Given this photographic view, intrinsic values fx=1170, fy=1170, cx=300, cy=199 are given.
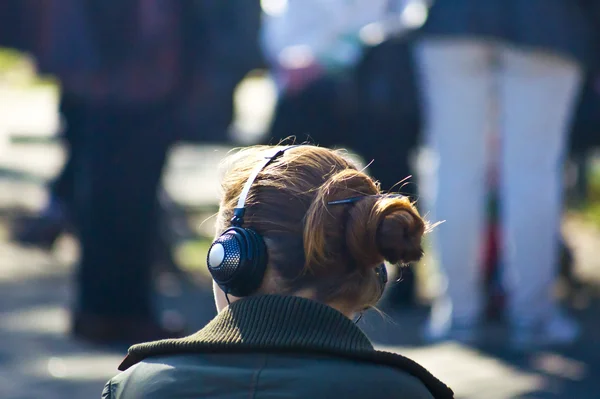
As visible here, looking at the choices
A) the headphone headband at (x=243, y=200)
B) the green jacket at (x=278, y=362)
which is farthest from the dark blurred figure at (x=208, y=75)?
the green jacket at (x=278, y=362)

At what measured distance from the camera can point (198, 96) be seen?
4586 millimetres

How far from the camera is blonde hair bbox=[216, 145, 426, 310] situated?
1.59 m

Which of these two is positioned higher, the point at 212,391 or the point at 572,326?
the point at 212,391

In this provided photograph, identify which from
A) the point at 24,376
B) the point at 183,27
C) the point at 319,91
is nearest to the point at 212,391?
the point at 24,376

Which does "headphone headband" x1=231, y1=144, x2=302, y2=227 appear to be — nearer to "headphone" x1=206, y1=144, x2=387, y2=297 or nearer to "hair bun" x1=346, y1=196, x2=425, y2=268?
"headphone" x1=206, y1=144, x2=387, y2=297

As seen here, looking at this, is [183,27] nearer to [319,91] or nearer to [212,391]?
[319,91]

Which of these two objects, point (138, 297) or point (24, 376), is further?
point (138, 297)

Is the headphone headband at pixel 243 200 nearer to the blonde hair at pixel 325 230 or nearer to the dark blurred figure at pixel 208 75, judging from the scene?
the blonde hair at pixel 325 230

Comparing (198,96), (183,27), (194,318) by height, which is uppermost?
(183,27)

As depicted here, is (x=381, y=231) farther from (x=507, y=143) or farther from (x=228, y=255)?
(x=507, y=143)

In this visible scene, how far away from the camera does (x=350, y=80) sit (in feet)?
16.3

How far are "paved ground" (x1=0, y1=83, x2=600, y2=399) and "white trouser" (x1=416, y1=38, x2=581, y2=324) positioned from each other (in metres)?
0.30

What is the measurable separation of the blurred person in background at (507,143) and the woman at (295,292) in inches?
105

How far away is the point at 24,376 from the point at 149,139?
102cm
